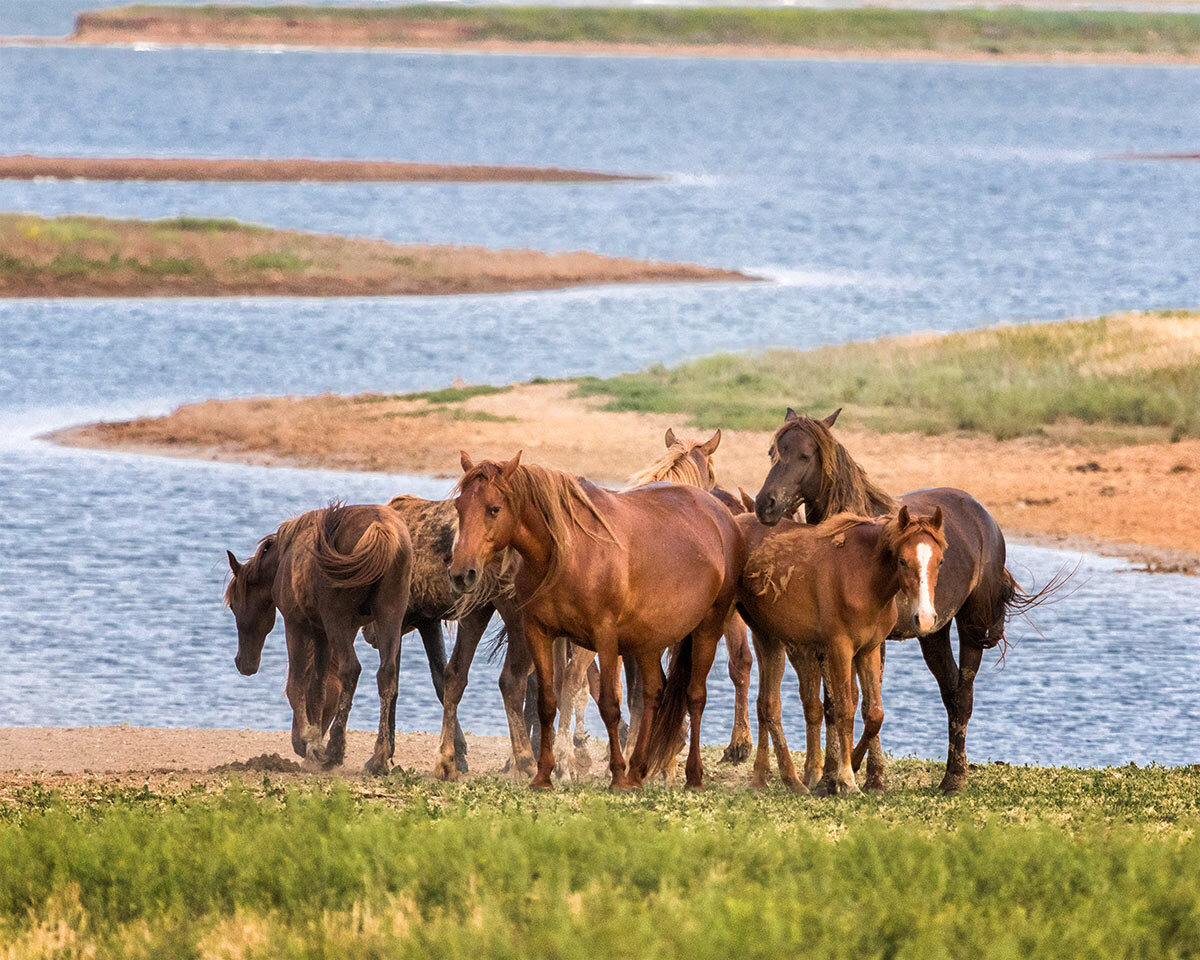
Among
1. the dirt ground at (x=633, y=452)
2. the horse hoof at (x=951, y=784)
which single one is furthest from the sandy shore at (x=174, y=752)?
the dirt ground at (x=633, y=452)

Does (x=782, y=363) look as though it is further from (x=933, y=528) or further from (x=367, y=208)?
(x=367, y=208)

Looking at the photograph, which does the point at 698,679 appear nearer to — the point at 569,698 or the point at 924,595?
the point at 569,698

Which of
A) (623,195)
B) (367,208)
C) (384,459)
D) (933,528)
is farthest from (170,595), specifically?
(623,195)

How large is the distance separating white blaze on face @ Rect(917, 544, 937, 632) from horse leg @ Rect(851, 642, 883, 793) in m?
0.93

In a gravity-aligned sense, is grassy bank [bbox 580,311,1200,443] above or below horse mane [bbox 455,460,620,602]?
above

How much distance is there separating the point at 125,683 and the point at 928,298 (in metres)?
40.0

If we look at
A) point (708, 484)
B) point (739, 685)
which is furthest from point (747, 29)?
point (739, 685)

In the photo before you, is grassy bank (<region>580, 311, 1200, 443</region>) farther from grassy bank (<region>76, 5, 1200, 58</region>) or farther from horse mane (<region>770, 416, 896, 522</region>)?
grassy bank (<region>76, 5, 1200, 58</region>)

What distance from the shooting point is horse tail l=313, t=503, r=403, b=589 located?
1131 centimetres

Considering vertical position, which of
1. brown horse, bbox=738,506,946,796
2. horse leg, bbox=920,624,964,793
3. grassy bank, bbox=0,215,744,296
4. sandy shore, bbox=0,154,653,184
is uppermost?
sandy shore, bbox=0,154,653,184

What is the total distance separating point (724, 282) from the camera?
54.0m

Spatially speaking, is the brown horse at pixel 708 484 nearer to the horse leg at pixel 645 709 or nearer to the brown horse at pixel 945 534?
the horse leg at pixel 645 709

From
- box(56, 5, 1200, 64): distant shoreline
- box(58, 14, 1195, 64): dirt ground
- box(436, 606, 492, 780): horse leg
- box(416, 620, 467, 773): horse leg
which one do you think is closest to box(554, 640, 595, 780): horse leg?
box(436, 606, 492, 780): horse leg

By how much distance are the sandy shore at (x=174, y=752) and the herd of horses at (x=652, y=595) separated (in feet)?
1.97
